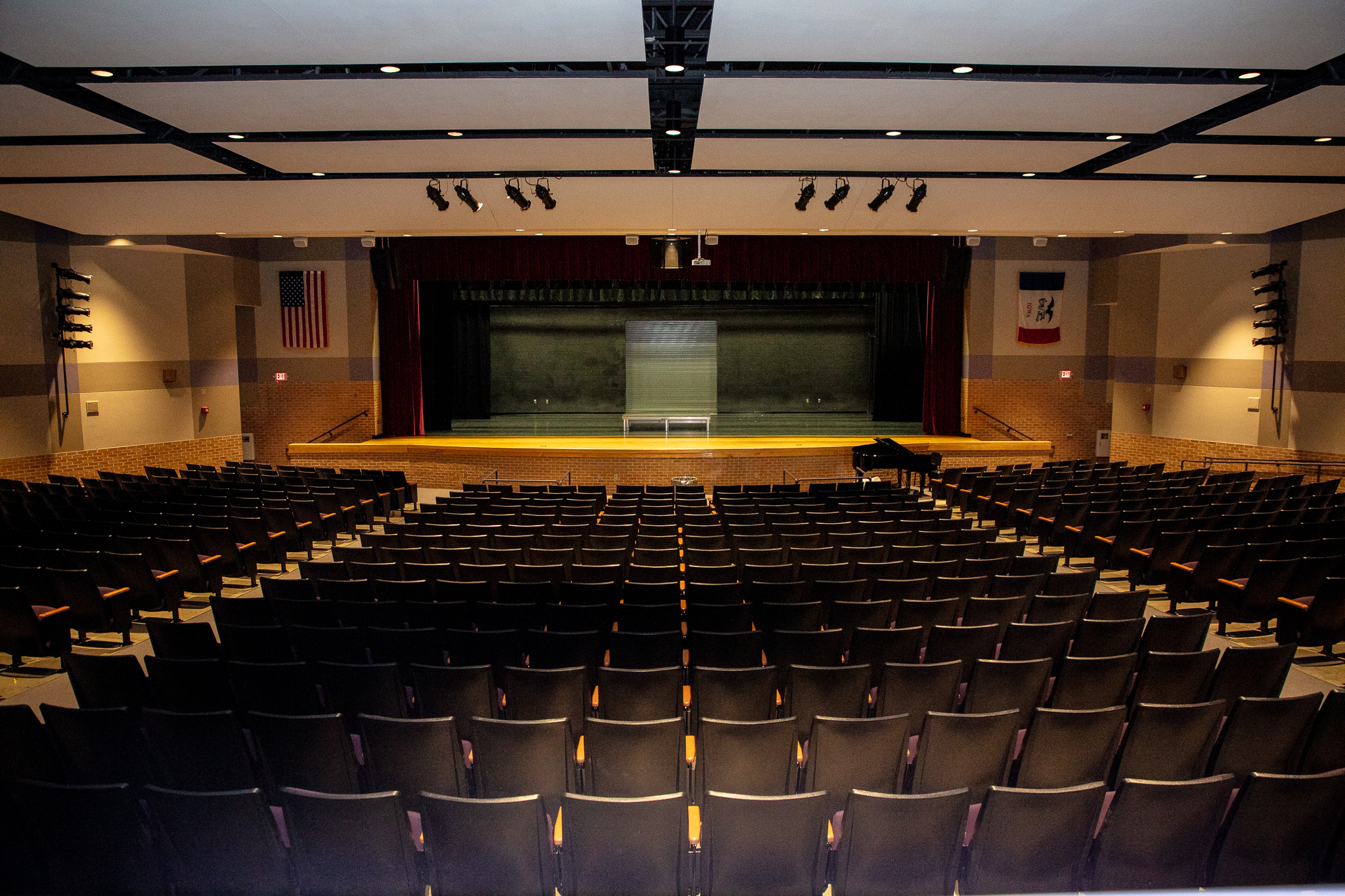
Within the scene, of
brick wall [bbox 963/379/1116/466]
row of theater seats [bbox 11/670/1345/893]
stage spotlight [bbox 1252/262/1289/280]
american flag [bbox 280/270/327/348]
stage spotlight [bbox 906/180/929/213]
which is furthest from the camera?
brick wall [bbox 963/379/1116/466]

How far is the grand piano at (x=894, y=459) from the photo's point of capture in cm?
1526

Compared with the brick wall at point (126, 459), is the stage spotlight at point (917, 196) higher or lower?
higher

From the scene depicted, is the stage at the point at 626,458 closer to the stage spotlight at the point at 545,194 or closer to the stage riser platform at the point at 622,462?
the stage riser platform at the point at 622,462

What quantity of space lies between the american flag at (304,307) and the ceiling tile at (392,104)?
35.7 ft

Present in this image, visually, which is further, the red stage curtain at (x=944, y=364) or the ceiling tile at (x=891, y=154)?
the red stage curtain at (x=944, y=364)

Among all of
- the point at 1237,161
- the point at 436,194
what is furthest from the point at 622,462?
the point at 1237,161

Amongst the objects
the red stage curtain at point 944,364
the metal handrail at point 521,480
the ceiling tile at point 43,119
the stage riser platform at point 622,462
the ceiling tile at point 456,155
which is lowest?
the metal handrail at point 521,480

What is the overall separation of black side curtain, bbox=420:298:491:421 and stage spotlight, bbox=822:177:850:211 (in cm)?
1273

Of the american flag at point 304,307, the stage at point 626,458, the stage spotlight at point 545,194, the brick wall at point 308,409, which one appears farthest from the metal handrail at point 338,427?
the stage spotlight at point 545,194

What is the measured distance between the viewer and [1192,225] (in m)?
15.1

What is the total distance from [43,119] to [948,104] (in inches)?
385

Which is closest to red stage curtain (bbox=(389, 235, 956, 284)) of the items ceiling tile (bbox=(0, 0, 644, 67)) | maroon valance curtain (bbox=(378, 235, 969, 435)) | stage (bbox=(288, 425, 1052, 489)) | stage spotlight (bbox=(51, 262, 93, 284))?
maroon valance curtain (bbox=(378, 235, 969, 435))

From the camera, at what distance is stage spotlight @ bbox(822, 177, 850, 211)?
12.1 meters

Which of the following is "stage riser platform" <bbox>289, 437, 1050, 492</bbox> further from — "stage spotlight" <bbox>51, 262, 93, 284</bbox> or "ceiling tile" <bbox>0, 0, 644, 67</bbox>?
"ceiling tile" <bbox>0, 0, 644, 67</bbox>
